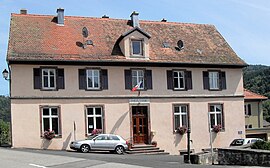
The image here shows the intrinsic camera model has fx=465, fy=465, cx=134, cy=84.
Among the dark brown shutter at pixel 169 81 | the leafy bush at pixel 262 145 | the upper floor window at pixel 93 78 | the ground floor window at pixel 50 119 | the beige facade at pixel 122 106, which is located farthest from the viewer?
the dark brown shutter at pixel 169 81

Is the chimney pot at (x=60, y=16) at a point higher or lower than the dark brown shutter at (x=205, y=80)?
higher

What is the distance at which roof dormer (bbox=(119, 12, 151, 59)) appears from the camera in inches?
1379

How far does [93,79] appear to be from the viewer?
33938mm

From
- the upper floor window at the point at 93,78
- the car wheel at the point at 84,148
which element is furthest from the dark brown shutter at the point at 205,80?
the car wheel at the point at 84,148

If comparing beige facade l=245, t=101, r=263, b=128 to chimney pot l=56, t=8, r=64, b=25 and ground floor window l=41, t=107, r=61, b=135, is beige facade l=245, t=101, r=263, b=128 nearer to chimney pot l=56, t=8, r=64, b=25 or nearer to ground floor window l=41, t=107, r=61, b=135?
chimney pot l=56, t=8, r=64, b=25

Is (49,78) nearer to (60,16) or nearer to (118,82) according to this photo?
(118,82)

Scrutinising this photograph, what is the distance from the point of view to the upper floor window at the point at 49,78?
106 ft

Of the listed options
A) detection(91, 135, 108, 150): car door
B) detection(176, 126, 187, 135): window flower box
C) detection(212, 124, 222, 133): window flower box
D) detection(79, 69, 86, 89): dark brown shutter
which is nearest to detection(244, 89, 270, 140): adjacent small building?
detection(212, 124, 222, 133): window flower box

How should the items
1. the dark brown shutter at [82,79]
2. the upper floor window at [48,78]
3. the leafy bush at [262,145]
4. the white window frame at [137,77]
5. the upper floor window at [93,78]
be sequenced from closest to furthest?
1. the leafy bush at [262,145]
2. the upper floor window at [48,78]
3. the dark brown shutter at [82,79]
4. the upper floor window at [93,78]
5. the white window frame at [137,77]

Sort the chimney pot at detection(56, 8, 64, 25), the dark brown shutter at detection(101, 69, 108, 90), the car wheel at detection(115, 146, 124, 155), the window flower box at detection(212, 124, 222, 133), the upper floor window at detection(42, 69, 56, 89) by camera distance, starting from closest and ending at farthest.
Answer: the car wheel at detection(115, 146, 124, 155), the upper floor window at detection(42, 69, 56, 89), the dark brown shutter at detection(101, 69, 108, 90), the chimney pot at detection(56, 8, 64, 25), the window flower box at detection(212, 124, 222, 133)

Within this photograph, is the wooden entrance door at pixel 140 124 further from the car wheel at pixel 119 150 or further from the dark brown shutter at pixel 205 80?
the dark brown shutter at pixel 205 80

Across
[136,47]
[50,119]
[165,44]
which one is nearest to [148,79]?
[136,47]

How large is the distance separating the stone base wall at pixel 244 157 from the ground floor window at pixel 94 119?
13620mm

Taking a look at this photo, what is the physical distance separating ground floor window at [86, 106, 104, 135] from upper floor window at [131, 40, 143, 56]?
504 cm
